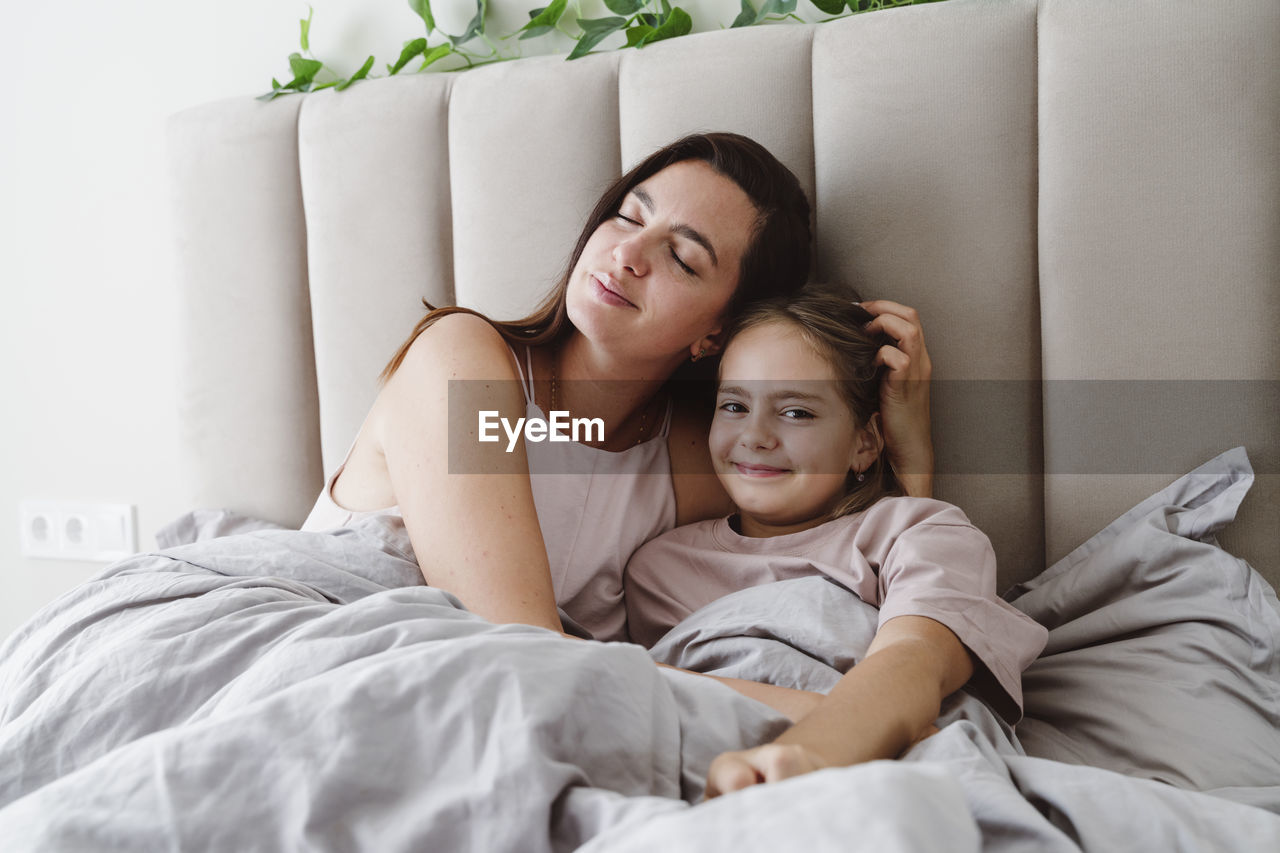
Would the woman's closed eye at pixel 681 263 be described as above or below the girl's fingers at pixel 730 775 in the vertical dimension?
above

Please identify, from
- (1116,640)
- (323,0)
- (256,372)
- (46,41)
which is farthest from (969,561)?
(46,41)

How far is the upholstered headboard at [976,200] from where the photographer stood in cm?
98

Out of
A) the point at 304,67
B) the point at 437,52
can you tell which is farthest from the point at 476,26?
the point at 304,67

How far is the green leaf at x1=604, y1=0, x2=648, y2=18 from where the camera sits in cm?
124

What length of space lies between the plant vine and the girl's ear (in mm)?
543

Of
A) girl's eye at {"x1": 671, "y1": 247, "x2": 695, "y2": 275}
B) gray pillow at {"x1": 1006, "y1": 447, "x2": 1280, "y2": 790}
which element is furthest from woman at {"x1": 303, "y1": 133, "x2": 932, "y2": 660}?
gray pillow at {"x1": 1006, "y1": 447, "x2": 1280, "y2": 790}

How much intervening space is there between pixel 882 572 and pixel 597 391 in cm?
44

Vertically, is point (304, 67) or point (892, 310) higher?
point (304, 67)

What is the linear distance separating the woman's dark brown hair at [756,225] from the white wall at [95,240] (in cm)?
74

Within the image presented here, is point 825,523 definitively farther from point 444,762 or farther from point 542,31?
point 542,31

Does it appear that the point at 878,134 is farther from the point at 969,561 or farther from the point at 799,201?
the point at 969,561

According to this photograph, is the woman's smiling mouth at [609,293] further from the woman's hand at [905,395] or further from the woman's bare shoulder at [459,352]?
the woman's hand at [905,395]

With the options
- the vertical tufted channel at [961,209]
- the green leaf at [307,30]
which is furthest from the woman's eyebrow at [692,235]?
the green leaf at [307,30]

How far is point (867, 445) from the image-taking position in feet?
3.49
